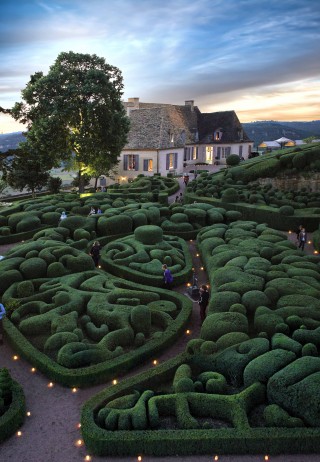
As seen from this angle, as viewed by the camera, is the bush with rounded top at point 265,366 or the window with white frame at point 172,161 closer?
the bush with rounded top at point 265,366

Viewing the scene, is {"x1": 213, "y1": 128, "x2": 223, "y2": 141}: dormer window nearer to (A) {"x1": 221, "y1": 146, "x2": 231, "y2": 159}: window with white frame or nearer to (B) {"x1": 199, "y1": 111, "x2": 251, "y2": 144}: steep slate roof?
(B) {"x1": 199, "y1": 111, "x2": 251, "y2": 144}: steep slate roof

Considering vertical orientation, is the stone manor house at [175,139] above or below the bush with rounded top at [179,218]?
above

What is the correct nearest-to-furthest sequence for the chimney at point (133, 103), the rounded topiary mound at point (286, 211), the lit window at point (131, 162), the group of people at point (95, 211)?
1. the rounded topiary mound at point (286, 211)
2. the group of people at point (95, 211)
3. the lit window at point (131, 162)
4. the chimney at point (133, 103)

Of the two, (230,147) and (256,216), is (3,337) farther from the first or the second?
(230,147)

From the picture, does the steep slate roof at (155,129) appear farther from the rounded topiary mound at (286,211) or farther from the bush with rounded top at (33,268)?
the bush with rounded top at (33,268)

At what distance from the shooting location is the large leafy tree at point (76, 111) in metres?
39.9

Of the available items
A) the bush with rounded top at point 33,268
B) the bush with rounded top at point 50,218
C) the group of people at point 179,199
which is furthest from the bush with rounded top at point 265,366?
the group of people at point 179,199

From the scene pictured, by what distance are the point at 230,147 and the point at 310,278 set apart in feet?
165

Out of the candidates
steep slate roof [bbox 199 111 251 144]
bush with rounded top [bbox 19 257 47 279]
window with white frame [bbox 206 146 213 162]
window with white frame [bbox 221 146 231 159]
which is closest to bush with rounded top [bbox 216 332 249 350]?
bush with rounded top [bbox 19 257 47 279]

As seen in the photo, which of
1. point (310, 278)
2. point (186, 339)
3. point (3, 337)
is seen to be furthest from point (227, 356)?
point (3, 337)

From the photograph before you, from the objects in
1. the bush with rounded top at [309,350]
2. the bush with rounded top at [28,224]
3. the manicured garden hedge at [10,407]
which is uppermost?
the bush with rounded top at [28,224]

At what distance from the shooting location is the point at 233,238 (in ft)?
80.9

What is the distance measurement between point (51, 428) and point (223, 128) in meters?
61.0

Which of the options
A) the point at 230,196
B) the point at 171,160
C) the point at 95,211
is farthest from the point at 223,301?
the point at 171,160
